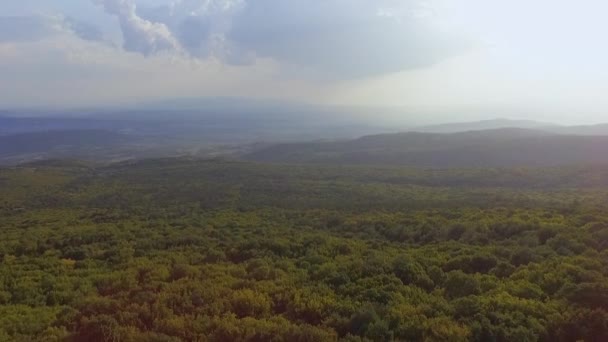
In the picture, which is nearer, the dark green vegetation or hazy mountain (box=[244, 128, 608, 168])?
the dark green vegetation

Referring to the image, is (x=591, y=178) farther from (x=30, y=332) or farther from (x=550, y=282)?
(x=30, y=332)

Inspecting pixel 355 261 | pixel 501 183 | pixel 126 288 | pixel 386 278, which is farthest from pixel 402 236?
pixel 501 183

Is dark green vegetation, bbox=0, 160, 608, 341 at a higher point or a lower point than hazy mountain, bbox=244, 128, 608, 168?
higher

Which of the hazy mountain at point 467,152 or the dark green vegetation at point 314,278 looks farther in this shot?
the hazy mountain at point 467,152

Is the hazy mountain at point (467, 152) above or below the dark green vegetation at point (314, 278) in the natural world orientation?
below
